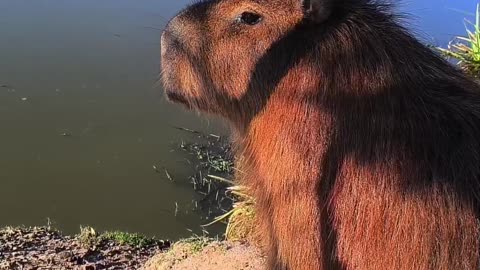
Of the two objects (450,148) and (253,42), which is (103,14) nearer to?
(253,42)

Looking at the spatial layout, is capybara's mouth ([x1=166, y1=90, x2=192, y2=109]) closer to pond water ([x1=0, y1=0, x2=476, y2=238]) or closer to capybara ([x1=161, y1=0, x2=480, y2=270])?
capybara ([x1=161, y1=0, x2=480, y2=270])

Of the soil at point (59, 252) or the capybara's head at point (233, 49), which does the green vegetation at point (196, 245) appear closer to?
the soil at point (59, 252)

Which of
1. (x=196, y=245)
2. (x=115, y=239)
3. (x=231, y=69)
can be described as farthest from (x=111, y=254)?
(x=231, y=69)

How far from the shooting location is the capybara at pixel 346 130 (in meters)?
2.01

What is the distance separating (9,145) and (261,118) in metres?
4.89

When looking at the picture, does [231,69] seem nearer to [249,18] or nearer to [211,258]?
[249,18]

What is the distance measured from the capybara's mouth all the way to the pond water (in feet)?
9.03

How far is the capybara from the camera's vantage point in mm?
2006

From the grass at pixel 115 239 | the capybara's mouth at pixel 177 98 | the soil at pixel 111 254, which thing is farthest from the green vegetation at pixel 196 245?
the capybara's mouth at pixel 177 98

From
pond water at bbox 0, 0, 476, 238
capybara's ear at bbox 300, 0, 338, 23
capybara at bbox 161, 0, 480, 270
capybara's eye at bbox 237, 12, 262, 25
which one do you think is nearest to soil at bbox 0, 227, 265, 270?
pond water at bbox 0, 0, 476, 238

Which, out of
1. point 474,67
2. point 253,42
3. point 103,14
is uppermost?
point 253,42

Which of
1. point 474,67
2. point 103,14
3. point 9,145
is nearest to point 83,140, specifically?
point 9,145

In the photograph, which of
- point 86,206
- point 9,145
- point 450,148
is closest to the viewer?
point 450,148

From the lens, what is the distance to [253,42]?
2396 mm
